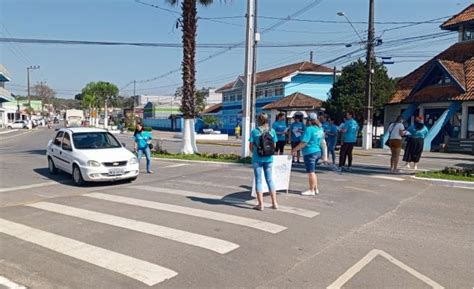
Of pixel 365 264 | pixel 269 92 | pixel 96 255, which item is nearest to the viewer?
pixel 365 264

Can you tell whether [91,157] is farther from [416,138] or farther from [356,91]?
[356,91]

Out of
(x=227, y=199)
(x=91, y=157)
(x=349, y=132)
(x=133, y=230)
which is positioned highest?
(x=349, y=132)

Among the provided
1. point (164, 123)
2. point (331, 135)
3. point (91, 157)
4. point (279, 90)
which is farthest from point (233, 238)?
point (164, 123)

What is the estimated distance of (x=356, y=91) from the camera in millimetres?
28547

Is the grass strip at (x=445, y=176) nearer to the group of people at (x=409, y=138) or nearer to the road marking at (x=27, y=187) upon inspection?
the group of people at (x=409, y=138)

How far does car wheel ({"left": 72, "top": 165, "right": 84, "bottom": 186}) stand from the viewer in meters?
10.3

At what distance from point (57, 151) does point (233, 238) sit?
815cm

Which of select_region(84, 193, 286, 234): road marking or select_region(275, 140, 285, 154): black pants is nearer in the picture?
select_region(84, 193, 286, 234): road marking

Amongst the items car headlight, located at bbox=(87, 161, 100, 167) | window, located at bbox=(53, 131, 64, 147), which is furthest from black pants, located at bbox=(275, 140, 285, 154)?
window, located at bbox=(53, 131, 64, 147)

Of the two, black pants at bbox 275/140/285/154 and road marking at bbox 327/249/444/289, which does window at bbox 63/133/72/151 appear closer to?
black pants at bbox 275/140/285/154

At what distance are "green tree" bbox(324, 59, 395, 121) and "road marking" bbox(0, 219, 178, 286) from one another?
2463 centimetres

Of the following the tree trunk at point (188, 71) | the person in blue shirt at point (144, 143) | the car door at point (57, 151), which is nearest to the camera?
the car door at point (57, 151)

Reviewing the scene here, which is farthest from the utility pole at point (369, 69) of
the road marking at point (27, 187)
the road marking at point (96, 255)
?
the road marking at point (96, 255)

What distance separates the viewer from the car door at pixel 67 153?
10805 millimetres
